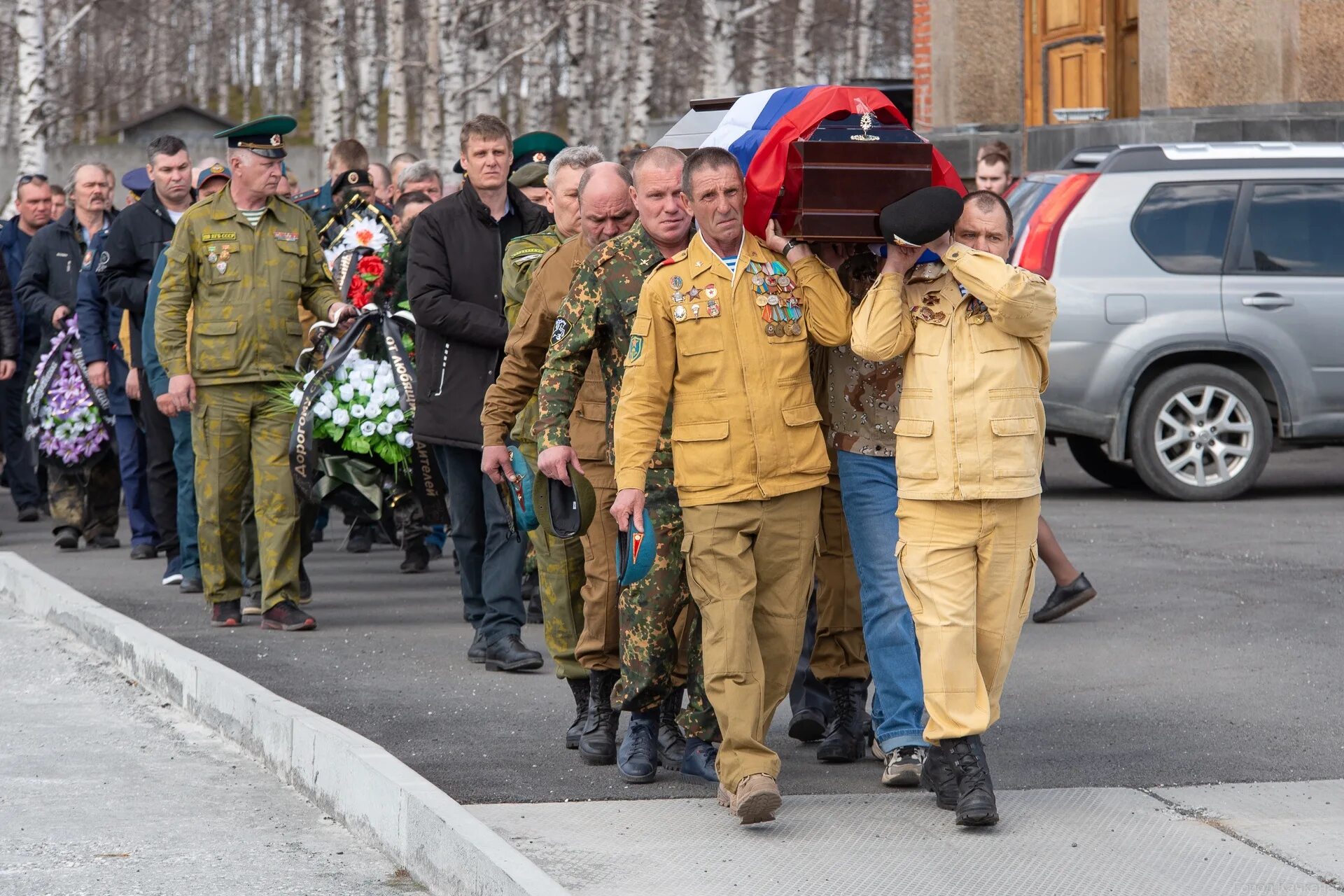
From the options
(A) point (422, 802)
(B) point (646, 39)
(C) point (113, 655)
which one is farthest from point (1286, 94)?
(A) point (422, 802)

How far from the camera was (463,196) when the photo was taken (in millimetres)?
8203

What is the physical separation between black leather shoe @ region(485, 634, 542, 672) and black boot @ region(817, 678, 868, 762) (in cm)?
191

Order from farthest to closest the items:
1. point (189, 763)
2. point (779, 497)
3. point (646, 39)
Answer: point (646, 39)
point (189, 763)
point (779, 497)

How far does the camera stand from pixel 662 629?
583 cm

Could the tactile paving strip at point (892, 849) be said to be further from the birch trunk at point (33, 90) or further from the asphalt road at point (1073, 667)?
the birch trunk at point (33, 90)

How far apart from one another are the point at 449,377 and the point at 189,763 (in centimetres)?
226

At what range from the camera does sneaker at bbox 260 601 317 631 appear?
897 centimetres

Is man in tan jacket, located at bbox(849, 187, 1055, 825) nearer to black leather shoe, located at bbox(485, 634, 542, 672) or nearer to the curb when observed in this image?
the curb

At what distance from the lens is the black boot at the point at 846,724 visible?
20.3 ft

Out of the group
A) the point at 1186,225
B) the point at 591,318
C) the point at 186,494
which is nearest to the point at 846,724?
the point at 591,318

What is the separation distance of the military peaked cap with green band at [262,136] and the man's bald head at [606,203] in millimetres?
2790

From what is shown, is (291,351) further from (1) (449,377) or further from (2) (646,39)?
(2) (646,39)

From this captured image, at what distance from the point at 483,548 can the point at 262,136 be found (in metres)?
2.12

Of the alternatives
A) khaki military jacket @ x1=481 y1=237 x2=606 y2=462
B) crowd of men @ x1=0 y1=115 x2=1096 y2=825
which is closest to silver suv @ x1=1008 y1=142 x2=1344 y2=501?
crowd of men @ x1=0 y1=115 x2=1096 y2=825
